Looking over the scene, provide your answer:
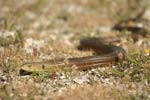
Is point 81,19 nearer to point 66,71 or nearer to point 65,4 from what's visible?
point 65,4

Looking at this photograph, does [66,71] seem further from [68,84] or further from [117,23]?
[117,23]

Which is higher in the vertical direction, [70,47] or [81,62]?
[70,47]

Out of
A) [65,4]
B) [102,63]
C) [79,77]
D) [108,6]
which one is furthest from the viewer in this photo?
[65,4]

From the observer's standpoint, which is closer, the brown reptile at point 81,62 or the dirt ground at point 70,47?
the dirt ground at point 70,47

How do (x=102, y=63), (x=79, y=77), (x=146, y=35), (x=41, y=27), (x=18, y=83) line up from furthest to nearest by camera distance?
(x=41, y=27) → (x=146, y=35) → (x=102, y=63) → (x=79, y=77) → (x=18, y=83)

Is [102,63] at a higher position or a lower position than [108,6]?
lower

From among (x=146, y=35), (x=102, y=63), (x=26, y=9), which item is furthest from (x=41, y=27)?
(x=102, y=63)

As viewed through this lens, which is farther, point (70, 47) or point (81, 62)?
point (70, 47)

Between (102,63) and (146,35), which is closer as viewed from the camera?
(102,63)

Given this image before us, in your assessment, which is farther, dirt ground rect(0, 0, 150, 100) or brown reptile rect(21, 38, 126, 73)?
brown reptile rect(21, 38, 126, 73)
